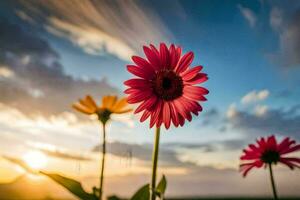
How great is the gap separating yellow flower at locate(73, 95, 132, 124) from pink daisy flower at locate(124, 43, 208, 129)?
1.51m

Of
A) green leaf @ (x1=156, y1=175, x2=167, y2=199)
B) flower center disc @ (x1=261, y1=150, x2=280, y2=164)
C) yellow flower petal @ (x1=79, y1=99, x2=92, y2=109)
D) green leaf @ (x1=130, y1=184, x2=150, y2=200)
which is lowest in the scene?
green leaf @ (x1=130, y1=184, x2=150, y2=200)

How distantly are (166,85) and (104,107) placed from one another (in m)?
1.74

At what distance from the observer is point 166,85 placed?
1.98 meters

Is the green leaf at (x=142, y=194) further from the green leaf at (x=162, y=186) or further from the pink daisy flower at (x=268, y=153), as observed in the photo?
the pink daisy flower at (x=268, y=153)

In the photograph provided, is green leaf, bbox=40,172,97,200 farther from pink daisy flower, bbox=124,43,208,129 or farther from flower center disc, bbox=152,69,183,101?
flower center disc, bbox=152,69,183,101

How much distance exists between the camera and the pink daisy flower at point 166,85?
180 cm

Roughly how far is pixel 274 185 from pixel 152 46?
43.1 inches

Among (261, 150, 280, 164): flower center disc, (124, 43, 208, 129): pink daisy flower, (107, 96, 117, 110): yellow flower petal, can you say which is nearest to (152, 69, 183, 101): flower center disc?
(124, 43, 208, 129): pink daisy flower

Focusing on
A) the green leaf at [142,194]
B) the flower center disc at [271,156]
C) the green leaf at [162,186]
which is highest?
the flower center disc at [271,156]

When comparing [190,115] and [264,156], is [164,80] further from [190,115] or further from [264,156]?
[264,156]

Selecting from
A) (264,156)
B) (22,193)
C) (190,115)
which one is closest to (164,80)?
(190,115)

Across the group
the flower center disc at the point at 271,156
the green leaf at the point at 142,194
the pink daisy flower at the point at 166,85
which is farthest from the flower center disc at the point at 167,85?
the flower center disc at the point at 271,156

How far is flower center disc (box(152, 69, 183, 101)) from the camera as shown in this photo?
194 cm

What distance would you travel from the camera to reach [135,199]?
145 centimetres
